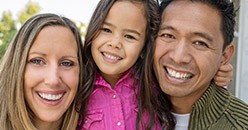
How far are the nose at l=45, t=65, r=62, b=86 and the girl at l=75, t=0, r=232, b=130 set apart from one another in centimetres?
31

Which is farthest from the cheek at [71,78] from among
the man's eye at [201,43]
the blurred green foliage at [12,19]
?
the blurred green foliage at [12,19]

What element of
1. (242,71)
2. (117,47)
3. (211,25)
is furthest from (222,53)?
(242,71)

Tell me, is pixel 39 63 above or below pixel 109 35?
below

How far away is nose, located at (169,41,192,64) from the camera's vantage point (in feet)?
7.63

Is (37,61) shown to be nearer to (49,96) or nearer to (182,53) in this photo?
(49,96)

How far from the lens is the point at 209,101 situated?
2428 millimetres

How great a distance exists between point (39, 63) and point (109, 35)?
0.53 meters

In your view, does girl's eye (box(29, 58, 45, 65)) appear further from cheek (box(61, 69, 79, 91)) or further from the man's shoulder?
the man's shoulder

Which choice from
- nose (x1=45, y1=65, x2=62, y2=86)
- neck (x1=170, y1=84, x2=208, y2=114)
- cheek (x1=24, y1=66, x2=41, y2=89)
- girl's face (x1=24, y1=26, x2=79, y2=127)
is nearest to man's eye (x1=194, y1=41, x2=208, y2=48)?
neck (x1=170, y1=84, x2=208, y2=114)

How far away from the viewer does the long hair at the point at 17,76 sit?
2.15 meters

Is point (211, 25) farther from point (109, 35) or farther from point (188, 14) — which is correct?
point (109, 35)

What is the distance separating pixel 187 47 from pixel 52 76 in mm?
835

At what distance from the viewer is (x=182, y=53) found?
2324mm

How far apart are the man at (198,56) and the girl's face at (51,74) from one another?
576 millimetres
